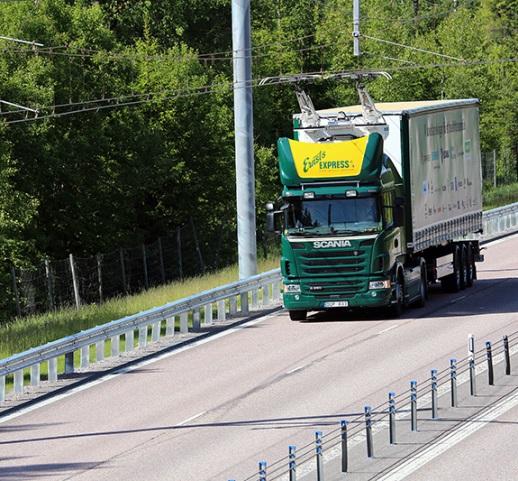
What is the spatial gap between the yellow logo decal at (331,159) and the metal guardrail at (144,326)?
320 cm

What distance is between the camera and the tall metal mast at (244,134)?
34.7 meters

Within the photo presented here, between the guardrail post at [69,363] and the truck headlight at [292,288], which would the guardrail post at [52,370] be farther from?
the truck headlight at [292,288]

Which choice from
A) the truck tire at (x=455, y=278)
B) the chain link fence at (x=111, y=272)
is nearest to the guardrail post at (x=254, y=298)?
the truck tire at (x=455, y=278)

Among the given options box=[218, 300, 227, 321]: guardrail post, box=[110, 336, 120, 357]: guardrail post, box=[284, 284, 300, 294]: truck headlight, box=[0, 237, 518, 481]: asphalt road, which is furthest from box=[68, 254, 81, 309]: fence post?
box=[110, 336, 120, 357]: guardrail post

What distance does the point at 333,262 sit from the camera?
31562mm

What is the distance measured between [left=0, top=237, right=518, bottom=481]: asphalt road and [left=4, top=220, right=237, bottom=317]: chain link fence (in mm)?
8359

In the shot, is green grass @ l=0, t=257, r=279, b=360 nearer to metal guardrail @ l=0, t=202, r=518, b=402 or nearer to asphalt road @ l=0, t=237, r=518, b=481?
metal guardrail @ l=0, t=202, r=518, b=402

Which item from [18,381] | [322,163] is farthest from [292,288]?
[18,381]

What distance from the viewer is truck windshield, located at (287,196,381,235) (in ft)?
103

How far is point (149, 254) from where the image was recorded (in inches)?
1795

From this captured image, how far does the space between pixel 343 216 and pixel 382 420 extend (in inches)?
429

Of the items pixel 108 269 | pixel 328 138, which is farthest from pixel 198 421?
pixel 108 269

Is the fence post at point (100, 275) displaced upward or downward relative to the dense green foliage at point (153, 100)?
downward

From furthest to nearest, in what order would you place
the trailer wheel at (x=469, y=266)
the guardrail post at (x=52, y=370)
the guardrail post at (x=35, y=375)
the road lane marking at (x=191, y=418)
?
the trailer wheel at (x=469, y=266) < the guardrail post at (x=52, y=370) < the guardrail post at (x=35, y=375) < the road lane marking at (x=191, y=418)
